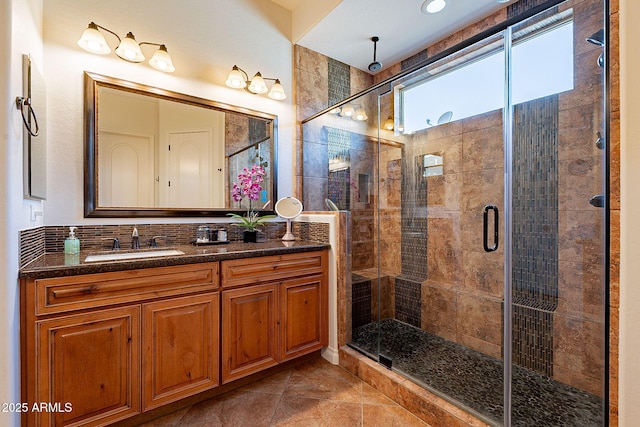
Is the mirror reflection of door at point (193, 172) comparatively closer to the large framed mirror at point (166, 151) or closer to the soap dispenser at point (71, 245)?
the large framed mirror at point (166, 151)

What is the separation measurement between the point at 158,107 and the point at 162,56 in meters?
0.34

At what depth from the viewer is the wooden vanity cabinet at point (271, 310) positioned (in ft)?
5.63

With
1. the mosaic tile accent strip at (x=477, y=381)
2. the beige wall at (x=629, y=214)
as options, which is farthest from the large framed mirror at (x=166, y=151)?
the beige wall at (x=629, y=214)

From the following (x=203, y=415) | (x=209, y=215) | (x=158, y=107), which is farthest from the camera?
(x=209, y=215)

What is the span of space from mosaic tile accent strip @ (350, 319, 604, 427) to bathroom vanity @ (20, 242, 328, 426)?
2.29 ft

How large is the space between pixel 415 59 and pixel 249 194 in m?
2.09

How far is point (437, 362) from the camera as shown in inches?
79.8

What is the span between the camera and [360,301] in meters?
2.34

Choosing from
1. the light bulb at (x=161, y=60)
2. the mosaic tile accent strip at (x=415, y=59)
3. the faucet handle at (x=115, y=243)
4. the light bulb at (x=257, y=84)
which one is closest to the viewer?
the faucet handle at (x=115, y=243)

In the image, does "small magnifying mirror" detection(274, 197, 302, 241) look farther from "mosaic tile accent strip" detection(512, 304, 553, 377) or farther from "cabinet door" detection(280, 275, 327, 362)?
"mosaic tile accent strip" detection(512, 304, 553, 377)

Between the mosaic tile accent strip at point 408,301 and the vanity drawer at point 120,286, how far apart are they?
167cm

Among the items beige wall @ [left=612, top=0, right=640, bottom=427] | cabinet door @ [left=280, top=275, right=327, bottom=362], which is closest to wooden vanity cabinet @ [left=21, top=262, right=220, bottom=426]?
cabinet door @ [left=280, top=275, right=327, bottom=362]

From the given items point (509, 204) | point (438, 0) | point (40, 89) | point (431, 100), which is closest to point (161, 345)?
point (40, 89)

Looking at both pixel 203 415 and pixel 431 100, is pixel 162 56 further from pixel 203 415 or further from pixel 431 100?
pixel 203 415
